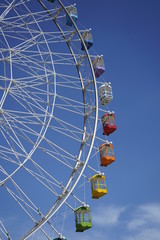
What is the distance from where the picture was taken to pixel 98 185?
16.6 metres

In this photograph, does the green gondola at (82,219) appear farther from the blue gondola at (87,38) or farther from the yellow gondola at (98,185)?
the blue gondola at (87,38)

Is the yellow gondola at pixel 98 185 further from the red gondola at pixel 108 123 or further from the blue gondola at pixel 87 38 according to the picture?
the blue gondola at pixel 87 38

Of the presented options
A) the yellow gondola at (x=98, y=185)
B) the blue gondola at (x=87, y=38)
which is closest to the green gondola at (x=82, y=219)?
the yellow gondola at (x=98, y=185)

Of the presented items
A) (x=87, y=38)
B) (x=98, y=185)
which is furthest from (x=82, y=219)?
(x=87, y=38)

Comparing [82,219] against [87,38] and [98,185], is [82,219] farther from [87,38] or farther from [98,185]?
[87,38]

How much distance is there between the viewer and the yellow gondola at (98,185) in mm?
16531

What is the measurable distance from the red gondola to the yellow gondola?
245cm

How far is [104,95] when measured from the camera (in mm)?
18766

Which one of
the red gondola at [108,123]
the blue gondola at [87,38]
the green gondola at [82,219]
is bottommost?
the green gondola at [82,219]

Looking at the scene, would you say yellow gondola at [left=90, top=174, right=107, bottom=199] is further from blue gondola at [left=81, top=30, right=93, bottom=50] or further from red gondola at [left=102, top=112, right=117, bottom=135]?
blue gondola at [left=81, top=30, right=93, bottom=50]

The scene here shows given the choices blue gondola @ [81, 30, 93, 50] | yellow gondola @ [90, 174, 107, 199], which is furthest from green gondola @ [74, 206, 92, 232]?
blue gondola @ [81, 30, 93, 50]

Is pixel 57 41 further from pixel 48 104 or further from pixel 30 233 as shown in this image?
pixel 30 233

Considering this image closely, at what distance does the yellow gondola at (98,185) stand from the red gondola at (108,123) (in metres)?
2.45

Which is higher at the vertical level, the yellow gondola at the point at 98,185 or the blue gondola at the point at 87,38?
the blue gondola at the point at 87,38
